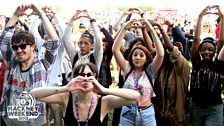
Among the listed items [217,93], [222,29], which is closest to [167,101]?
[217,93]

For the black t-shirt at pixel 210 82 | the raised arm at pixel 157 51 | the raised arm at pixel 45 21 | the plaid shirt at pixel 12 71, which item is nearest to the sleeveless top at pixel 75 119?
the plaid shirt at pixel 12 71

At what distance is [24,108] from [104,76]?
1.81 meters

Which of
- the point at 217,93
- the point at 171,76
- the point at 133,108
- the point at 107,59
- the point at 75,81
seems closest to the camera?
the point at 75,81

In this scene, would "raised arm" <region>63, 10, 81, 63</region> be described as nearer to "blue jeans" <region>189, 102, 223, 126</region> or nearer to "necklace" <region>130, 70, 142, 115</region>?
"necklace" <region>130, 70, 142, 115</region>

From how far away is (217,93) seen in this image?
15.6 feet

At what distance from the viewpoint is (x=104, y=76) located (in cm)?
534

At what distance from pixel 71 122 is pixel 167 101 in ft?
7.05

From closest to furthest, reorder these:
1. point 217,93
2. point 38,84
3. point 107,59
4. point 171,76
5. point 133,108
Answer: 1. point 38,84
2. point 133,108
3. point 217,93
4. point 171,76
5. point 107,59

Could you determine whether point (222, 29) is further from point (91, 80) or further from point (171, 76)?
point (91, 80)

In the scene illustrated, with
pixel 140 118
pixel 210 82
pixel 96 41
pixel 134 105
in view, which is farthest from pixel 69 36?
pixel 210 82

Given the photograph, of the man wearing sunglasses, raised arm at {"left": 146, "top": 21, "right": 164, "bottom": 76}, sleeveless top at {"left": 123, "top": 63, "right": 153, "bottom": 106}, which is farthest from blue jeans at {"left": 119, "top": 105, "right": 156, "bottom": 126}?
the man wearing sunglasses

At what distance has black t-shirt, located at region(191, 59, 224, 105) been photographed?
4738 millimetres

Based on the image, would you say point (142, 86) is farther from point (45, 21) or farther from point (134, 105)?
point (45, 21)

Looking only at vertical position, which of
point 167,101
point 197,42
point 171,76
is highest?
point 197,42
